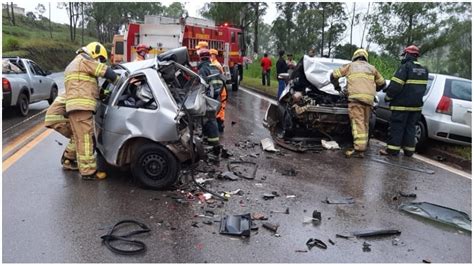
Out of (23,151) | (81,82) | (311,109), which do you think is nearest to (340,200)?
(311,109)

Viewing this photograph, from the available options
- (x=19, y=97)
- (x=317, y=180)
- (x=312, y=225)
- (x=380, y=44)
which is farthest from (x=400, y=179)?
(x=380, y=44)

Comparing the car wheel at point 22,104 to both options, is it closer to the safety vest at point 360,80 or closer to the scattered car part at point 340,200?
the safety vest at point 360,80

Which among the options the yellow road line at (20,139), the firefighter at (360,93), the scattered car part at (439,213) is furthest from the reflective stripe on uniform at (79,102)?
the firefighter at (360,93)

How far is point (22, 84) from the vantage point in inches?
431

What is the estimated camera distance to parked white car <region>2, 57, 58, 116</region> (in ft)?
33.8

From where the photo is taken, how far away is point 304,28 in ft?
128

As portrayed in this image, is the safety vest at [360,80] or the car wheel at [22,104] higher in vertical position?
the safety vest at [360,80]

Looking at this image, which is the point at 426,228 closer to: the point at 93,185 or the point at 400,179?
the point at 400,179

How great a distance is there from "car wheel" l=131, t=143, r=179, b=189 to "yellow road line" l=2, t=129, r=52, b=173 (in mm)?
1972

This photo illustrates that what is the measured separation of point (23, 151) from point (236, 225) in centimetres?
448

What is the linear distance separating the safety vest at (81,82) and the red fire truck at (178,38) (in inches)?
333

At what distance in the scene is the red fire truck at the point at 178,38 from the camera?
52.4 ft

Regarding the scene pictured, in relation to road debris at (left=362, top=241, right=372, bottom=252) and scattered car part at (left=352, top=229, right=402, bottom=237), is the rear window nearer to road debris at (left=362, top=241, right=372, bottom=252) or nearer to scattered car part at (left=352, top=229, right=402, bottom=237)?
scattered car part at (left=352, top=229, right=402, bottom=237)

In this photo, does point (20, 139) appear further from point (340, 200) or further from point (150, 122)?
point (340, 200)
